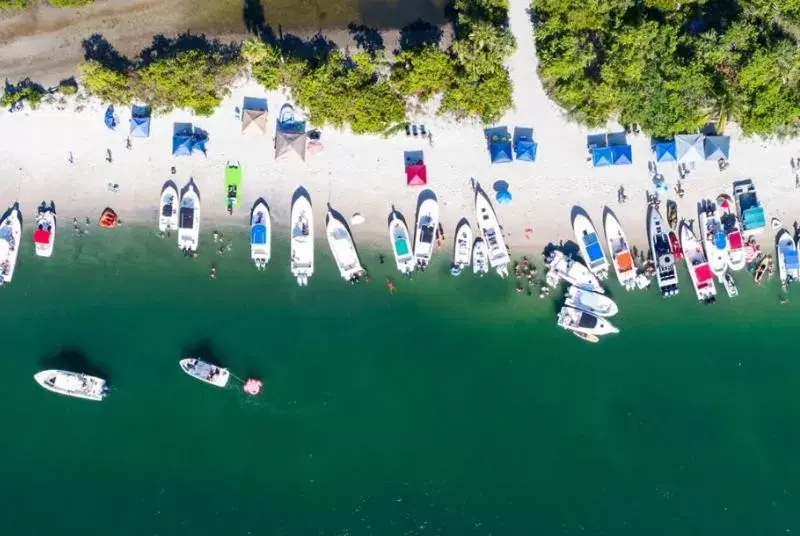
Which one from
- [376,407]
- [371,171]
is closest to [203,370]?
[376,407]

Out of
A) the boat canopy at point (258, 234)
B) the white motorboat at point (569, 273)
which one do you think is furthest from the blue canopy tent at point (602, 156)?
the boat canopy at point (258, 234)

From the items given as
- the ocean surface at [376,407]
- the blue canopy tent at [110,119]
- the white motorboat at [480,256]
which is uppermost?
the blue canopy tent at [110,119]

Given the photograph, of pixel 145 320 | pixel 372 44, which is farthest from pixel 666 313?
pixel 145 320

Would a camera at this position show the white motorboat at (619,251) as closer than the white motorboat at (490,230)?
No

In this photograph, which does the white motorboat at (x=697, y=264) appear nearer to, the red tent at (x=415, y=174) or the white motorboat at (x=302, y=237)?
the red tent at (x=415, y=174)

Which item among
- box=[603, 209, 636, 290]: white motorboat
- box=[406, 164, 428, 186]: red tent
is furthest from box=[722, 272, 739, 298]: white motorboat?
box=[406, 164, 428, 186]: red tent

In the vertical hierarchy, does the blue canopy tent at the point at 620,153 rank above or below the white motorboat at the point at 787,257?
above

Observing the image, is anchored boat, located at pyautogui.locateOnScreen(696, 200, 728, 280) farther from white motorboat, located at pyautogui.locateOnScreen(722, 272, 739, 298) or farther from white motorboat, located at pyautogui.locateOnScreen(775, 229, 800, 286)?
white motorboat, located at pyautogui.locateOnScreen(775, 229, 800, 286)
